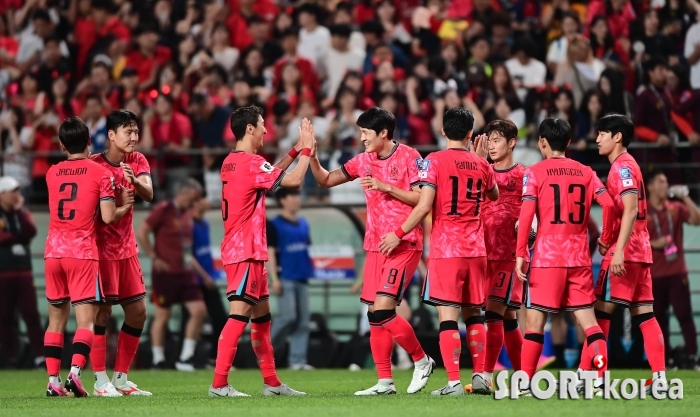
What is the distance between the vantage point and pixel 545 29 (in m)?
19.9

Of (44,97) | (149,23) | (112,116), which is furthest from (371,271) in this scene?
(149,23)

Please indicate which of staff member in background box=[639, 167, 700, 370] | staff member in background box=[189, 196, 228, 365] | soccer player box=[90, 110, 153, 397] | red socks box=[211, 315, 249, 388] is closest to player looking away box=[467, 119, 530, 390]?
red socks box=[211, 315, 249, 388]

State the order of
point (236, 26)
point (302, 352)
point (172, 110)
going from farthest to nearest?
1. point (236, 26)
2. point (172, 110)
3. point (302, 352)

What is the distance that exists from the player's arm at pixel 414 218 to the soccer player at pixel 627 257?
1703 millimetres

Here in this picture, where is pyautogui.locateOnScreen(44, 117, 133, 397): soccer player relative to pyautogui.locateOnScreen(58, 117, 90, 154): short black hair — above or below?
below

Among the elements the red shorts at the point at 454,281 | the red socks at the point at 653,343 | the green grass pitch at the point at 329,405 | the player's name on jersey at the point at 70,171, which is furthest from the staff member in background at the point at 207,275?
the red socks at the point at 653,343

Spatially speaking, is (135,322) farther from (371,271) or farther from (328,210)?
(328,210)

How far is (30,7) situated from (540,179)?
15.5 m

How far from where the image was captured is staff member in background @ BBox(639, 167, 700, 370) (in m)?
15.5

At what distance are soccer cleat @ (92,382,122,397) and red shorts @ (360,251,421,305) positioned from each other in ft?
8.42

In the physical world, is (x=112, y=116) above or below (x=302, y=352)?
above

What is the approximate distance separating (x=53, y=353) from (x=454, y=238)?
3.93 meters

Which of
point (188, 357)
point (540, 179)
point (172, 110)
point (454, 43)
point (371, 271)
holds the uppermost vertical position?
point (454, 43)

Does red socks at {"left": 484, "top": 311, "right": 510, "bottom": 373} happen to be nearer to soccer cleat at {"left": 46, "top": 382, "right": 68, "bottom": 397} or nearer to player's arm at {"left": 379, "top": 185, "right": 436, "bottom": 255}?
player's arm at {"left": 379, "top": 185, "right": 436, "bottom": 255}
